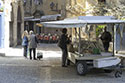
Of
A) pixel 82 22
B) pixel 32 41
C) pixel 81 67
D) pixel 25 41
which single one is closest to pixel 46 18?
pixel 25 41

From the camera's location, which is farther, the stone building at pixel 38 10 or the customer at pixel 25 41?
the stone building at pixel 38 10

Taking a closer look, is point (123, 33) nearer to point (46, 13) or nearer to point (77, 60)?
point (77, 60)

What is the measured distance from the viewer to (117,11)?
16906 mm

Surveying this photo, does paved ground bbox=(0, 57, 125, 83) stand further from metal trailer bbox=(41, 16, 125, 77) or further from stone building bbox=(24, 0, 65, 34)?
stone building bbox=(24, 0, 65, 34)

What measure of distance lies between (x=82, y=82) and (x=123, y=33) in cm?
552

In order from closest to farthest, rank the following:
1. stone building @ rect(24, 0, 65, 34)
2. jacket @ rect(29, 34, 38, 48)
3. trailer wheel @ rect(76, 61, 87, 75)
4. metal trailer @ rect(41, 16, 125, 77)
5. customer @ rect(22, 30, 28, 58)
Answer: metal trailer @ rect(41, 16, 125, 77) < trailer wheel @ rect(76, 61, 87, 75) < jacket @ rect(29, 34, 38, 48) < customer @ rect(22, 30, 28, 58) < stone building @ rect(24, 0, 65, 34)

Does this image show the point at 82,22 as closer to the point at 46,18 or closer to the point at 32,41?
the point at 32,41

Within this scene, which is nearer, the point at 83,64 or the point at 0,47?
the point at 83,64

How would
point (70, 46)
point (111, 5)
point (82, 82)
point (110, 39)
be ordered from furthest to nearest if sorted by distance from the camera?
point (111, 5) → point (110, 39) → point (70, 46) → point (82, 82)

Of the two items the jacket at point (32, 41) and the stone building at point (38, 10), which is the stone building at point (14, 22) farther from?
the stone building at point (38, 10)

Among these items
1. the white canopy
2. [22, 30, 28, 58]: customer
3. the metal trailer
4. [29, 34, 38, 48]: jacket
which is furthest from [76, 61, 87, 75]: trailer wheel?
[22, 30, 28, 58]: customer

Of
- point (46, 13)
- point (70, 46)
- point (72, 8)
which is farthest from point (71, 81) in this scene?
point (46, 13)

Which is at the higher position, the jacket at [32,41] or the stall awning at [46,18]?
the jacket at [32,41]

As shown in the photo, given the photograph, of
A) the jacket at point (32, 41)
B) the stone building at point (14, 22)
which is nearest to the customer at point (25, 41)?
the jacket at point (32, 41)
